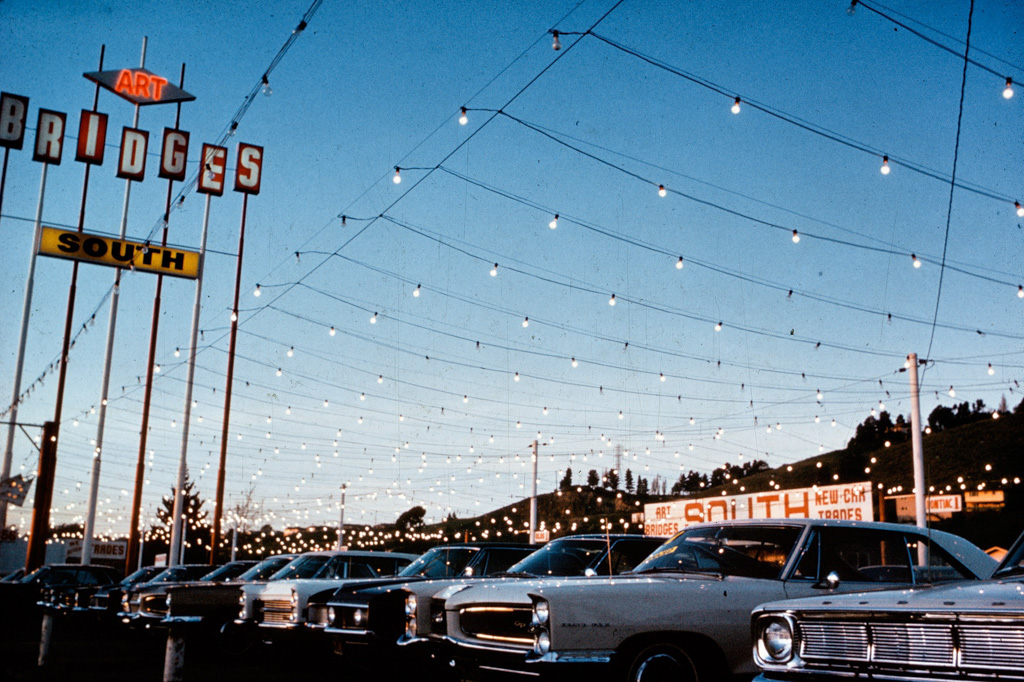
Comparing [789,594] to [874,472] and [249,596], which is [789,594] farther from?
[874,472]

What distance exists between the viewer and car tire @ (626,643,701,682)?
5.17 metres

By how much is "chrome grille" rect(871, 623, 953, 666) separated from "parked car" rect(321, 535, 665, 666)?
3.78 metres

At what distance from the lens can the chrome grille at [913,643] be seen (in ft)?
11.3

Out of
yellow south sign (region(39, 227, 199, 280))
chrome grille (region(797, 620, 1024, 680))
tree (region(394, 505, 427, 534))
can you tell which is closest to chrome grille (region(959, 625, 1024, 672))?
chrome grille (region(797, 620, 1024, 680))

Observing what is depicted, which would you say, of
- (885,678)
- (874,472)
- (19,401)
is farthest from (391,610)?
(874,472)

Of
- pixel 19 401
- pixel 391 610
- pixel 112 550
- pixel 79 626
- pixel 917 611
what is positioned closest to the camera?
pixel 917 611

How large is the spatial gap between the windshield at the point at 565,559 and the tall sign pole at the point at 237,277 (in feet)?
61.3

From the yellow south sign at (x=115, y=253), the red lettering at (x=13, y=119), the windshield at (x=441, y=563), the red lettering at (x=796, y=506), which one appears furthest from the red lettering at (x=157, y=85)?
the windshield at (x=441, y=563)

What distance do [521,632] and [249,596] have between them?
565cm

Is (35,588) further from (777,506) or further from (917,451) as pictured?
(777,506)

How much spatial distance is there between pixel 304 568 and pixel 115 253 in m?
17.4

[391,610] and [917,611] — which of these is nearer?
[917,611]

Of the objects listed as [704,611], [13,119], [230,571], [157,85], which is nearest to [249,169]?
[157,85]

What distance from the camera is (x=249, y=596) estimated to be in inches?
394
